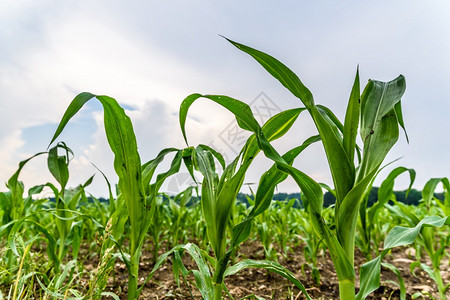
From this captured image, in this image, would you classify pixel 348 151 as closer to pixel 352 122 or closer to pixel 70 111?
pixel 352 122

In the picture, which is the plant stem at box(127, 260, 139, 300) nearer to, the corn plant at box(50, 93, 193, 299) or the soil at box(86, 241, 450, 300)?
the corn plant at box(50, 93, 193, 299)

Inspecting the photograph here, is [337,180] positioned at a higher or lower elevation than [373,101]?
lower

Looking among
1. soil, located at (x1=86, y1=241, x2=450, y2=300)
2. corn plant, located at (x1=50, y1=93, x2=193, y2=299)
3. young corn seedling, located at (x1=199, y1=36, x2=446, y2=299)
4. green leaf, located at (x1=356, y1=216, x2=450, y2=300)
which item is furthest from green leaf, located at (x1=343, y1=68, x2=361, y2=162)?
soil, located at (x1=86, y1=241, x2=450, y2=300)

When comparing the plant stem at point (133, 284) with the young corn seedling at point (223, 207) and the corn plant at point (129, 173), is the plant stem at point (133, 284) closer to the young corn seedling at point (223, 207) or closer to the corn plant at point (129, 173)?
the corn plant at point (129, 173)

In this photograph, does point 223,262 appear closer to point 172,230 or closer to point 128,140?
point 128,140

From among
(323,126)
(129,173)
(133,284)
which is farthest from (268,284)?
(323,126)

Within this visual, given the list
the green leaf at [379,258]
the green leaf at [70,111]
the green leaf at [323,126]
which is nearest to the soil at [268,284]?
the green leaf at [379,258]

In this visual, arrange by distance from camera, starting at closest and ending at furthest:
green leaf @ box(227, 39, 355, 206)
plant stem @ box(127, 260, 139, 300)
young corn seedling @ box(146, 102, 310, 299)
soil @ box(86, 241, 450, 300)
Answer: green leaf @ box(227, 39, 355, 206) < young corn seedling @ box(146, 102, 310, 299) < plant stem @ box(127, 260, 139, 300) < soil @ box(86, 241, 450, 300)

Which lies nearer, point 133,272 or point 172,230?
point 133,272

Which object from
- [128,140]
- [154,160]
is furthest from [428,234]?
[128,140]

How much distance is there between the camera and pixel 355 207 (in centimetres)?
95

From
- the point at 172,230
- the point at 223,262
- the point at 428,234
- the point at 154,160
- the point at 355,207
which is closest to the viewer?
the point at 355,207

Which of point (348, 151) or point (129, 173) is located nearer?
point (348, 151)

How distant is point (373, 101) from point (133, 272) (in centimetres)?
109
